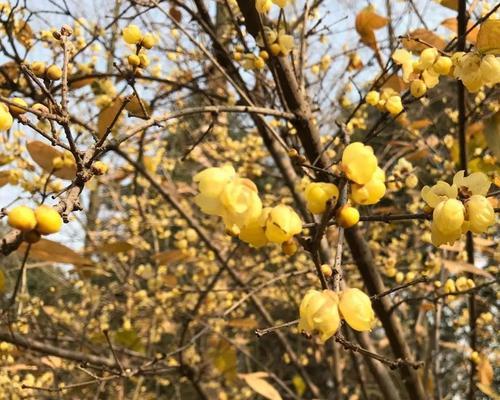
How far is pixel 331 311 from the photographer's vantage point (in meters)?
0.62

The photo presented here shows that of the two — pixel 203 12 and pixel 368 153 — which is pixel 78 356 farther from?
pixel 368 153

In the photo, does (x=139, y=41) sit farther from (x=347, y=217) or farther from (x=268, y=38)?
(x=347, y=217)

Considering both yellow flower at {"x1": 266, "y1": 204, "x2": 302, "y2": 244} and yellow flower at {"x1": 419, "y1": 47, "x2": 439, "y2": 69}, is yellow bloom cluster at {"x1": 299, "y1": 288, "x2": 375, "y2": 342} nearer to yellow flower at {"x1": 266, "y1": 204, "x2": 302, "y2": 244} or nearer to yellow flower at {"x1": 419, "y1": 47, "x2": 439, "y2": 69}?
yellow flower at {"x1": 266, "y1": 204, "x2": 302, "y2": 244}

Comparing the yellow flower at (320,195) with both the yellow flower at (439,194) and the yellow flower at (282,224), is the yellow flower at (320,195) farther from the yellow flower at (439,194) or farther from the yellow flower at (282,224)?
the yellow flower at (439,194)

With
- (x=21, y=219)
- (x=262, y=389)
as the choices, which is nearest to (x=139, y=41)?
(x=21, y=219)

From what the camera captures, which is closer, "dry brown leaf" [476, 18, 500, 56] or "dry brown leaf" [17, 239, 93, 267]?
"dry brown leaf" [476, 18, 500, 56]

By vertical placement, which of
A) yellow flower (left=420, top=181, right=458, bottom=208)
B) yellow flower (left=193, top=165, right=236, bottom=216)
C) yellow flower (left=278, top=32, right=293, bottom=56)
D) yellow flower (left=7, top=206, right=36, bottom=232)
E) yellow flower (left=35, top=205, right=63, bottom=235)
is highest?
yellow flower (left=278, top=32, right=293, bottom=56)

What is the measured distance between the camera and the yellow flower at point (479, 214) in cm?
74

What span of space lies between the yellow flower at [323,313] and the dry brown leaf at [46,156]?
1.30 m

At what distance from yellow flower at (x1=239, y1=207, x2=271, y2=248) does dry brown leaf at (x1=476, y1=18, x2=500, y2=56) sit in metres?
0.52

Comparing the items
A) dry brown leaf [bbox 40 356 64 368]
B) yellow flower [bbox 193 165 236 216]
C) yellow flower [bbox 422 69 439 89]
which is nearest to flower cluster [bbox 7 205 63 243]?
yellow flower [bbox 193 165 236 216]

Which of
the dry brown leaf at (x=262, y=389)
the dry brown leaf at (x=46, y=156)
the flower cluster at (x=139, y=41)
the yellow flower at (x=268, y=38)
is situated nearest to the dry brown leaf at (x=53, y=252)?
the dry brown leaf at (x=46, y=156)

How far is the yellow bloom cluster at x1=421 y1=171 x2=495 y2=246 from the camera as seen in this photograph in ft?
2.40

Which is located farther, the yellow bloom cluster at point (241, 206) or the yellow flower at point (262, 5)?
the yellow flower at point (262, 5)
